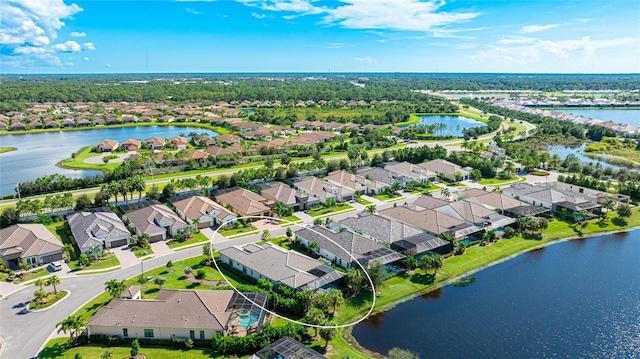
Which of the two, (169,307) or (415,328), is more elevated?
(169,307)

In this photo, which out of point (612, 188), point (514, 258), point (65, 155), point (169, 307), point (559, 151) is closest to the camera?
point (169, 307)

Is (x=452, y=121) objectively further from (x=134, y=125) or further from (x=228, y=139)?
(x=134, y=125)

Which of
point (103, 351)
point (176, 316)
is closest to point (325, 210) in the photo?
point (176, 316)

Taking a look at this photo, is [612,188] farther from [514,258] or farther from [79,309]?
[79,309]

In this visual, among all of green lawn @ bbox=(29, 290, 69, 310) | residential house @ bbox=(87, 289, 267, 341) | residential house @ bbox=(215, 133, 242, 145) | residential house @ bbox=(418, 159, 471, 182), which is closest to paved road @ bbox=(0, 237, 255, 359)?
green lawn @ bbox=(29, 290, 69, 310)

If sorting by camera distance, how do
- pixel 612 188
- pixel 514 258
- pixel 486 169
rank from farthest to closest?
pixel 486 169 < pixel 612 188 < pixel 514 258

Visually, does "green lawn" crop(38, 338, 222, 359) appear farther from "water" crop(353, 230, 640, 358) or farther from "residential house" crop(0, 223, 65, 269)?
"residential house" crop(0, 223, 65, 269)

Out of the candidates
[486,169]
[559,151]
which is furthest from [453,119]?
[486,169]
